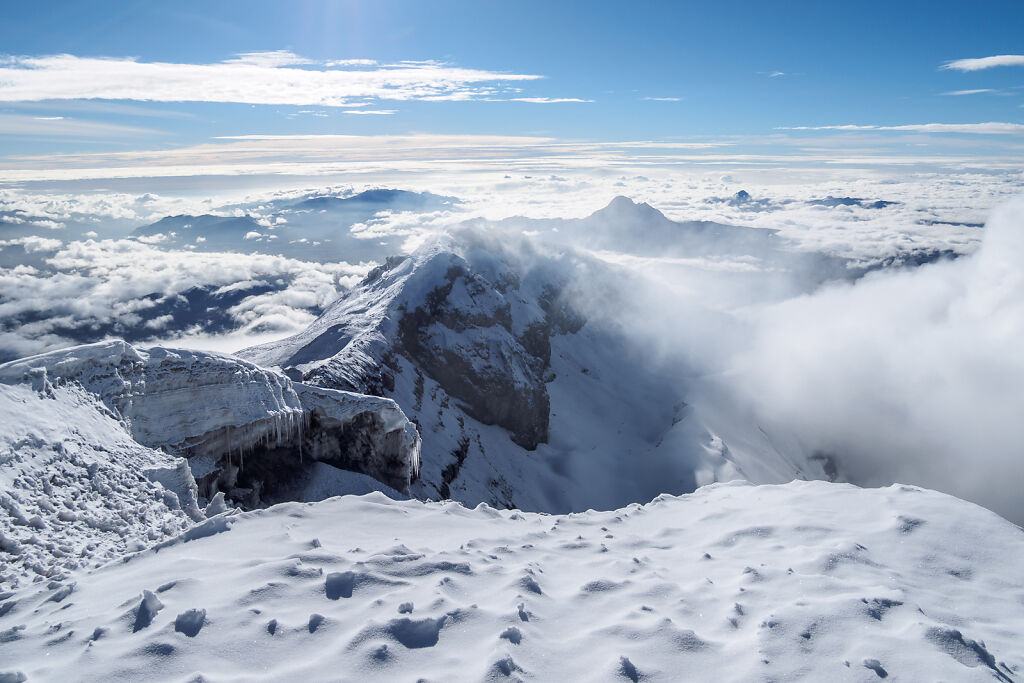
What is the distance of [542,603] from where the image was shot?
823 cm

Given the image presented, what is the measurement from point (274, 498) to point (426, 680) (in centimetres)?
1855

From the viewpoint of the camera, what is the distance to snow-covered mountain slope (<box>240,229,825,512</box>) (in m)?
55.0

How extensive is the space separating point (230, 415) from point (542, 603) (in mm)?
16344

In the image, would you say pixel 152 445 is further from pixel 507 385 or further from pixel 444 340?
pixel 507 385

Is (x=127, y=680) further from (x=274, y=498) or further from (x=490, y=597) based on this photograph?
(x=274, y=498)

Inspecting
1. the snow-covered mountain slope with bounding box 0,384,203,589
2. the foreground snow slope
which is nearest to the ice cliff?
the snow-covered mountain slope with bounding box 0,384,203,589

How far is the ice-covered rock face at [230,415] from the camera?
16.5 meters

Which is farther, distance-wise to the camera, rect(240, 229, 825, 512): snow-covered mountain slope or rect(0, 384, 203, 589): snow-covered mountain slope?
rect(240, 229, 825, 512): snow-covered mountain slope

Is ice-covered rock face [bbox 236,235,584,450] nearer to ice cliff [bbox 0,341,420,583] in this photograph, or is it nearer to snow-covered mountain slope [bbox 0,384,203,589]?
ice cliff [bbox 0,341,420,583]

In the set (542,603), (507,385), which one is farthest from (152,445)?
(507,385)

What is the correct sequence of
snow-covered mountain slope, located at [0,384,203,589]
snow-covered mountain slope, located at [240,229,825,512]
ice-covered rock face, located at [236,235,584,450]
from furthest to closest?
snow-covered mountain slope, located at [240,229,825,512], ice-covered rock face, located at [236,235,584,450], snow-covered mountain slope, located at [0,384,203,589]

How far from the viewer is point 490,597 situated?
8242mm

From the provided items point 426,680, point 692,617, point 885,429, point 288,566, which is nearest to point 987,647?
point 692,617

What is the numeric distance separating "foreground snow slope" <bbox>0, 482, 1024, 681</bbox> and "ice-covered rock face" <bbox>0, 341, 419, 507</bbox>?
8981mm
